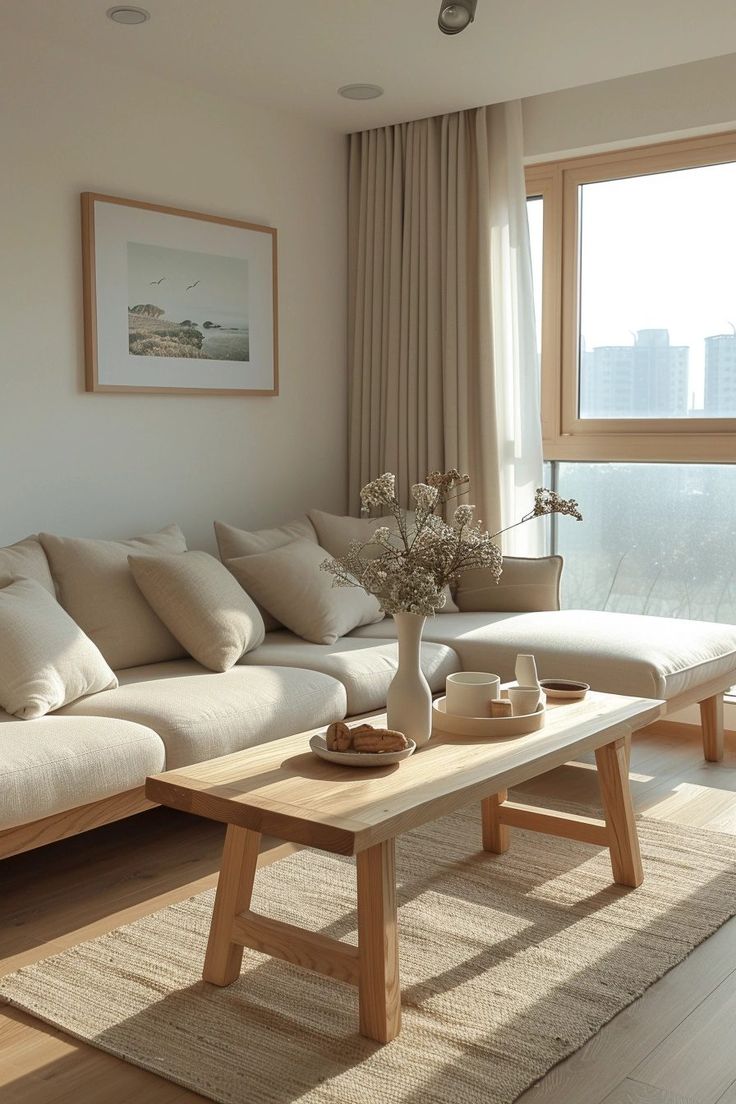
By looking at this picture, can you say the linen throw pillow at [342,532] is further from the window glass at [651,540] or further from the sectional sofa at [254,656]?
the window glass at [651,540]

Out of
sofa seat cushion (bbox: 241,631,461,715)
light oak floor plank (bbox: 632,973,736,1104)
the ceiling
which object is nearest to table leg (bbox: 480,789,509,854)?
sofa seat cushion (bbox: 241,631,461,715)

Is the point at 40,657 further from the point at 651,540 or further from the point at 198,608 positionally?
the point at 651,540

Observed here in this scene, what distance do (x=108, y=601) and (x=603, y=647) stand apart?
168 centimetres

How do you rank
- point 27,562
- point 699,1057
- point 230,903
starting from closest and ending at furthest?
point 699,1057 → point 230,903 → point 27,562

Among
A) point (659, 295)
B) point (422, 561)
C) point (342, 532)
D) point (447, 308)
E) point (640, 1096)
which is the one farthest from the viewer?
point (447, 308)

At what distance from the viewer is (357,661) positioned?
3.86 meters

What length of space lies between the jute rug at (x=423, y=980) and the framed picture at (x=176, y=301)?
82.9 inches

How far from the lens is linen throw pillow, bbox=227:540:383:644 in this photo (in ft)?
13.8

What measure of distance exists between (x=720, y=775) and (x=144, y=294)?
2.81 meters

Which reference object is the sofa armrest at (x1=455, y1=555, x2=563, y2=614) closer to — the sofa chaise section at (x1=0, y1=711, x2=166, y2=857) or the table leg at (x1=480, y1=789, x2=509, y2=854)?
the table leg at (x1=480, y1=789, x2=509, y2=854)

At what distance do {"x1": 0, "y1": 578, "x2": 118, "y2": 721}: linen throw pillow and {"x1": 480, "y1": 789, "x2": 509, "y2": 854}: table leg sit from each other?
1169 mm

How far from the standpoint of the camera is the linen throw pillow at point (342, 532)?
474 cm

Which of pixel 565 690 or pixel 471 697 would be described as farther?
pixel 565 690

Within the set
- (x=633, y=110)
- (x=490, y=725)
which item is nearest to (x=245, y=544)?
(x=490, y=725)
